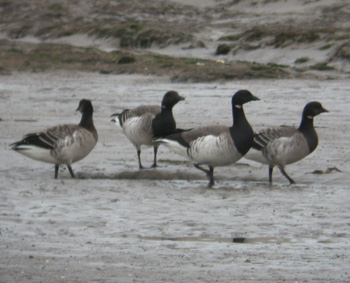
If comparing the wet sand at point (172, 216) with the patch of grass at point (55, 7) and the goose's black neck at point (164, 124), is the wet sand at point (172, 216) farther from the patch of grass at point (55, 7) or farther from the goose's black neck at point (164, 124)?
the patch of grass at point (55, 7)

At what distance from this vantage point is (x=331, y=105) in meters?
19.3

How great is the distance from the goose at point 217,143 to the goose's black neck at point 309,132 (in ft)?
2.77

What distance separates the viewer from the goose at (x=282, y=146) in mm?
12797

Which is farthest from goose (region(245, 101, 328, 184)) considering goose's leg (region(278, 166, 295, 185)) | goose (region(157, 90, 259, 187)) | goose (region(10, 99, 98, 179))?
goose (region(10, 99, 98, 179))

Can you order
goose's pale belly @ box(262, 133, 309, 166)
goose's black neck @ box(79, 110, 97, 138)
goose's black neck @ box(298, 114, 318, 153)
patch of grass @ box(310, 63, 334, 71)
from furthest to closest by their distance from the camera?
patch of grass @ box(310, 63, 334, 71) → goose's black neck @ box(79, 110, 97, 138) → goose's black neck @ box(298, 114, 318, 153) → goose's pale belly @ box(262, 133, 309, 166)

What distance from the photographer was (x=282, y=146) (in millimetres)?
12812

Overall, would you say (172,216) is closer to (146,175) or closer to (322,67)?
(146,175)

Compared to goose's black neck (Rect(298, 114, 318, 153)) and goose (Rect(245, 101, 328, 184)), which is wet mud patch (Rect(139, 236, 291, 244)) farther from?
goose's black neck (Rect(298, 114, 318, 153))

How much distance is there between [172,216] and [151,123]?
404cm

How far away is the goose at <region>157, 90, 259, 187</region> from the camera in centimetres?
1250

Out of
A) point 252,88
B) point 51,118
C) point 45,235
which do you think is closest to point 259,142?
point 45,235

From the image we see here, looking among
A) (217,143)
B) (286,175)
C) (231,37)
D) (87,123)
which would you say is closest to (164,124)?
(87,123)

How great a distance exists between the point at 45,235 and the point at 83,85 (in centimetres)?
1508

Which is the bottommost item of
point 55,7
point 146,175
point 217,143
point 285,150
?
point 146,175
